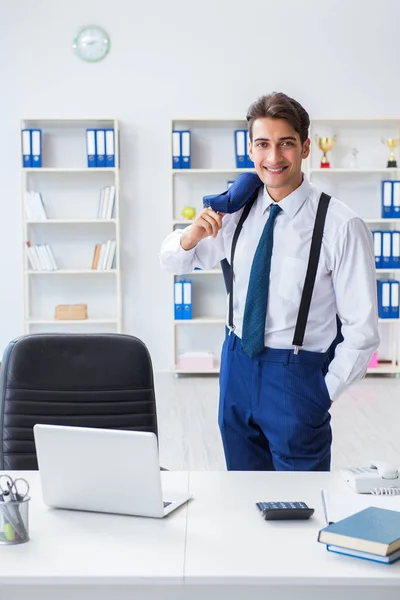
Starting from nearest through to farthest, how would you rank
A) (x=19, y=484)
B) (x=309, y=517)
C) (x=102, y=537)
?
(x=102, y=537), (x=309, y=517), (x=19, y=484)

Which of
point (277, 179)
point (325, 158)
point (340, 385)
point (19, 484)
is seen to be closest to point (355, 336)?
point (340, 385)

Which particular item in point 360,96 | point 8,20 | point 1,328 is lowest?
point 1,328

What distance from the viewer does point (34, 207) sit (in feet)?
21.0

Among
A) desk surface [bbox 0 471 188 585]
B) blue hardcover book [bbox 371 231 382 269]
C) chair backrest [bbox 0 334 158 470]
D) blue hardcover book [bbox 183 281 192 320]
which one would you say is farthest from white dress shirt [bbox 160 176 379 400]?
blue hardcover book [bbox 371 231 382 269]

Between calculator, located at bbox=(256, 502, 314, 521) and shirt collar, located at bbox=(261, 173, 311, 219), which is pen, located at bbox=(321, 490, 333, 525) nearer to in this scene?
calculator, located at bbox=(256, 502, 314, 521)

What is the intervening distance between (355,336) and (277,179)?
1.59ft

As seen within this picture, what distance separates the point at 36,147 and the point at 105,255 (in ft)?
3.07

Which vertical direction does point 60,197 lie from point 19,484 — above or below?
above

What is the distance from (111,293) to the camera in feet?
22.0

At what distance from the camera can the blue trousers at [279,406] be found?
2.38 m

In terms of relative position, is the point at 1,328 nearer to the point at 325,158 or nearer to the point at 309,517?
the point at 325,158

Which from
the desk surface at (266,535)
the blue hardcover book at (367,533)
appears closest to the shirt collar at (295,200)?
the desk surface at (266,535)

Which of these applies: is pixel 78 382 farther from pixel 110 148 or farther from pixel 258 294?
pixel 110 148

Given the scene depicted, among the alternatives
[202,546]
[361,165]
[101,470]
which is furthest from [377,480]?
[361,165]
